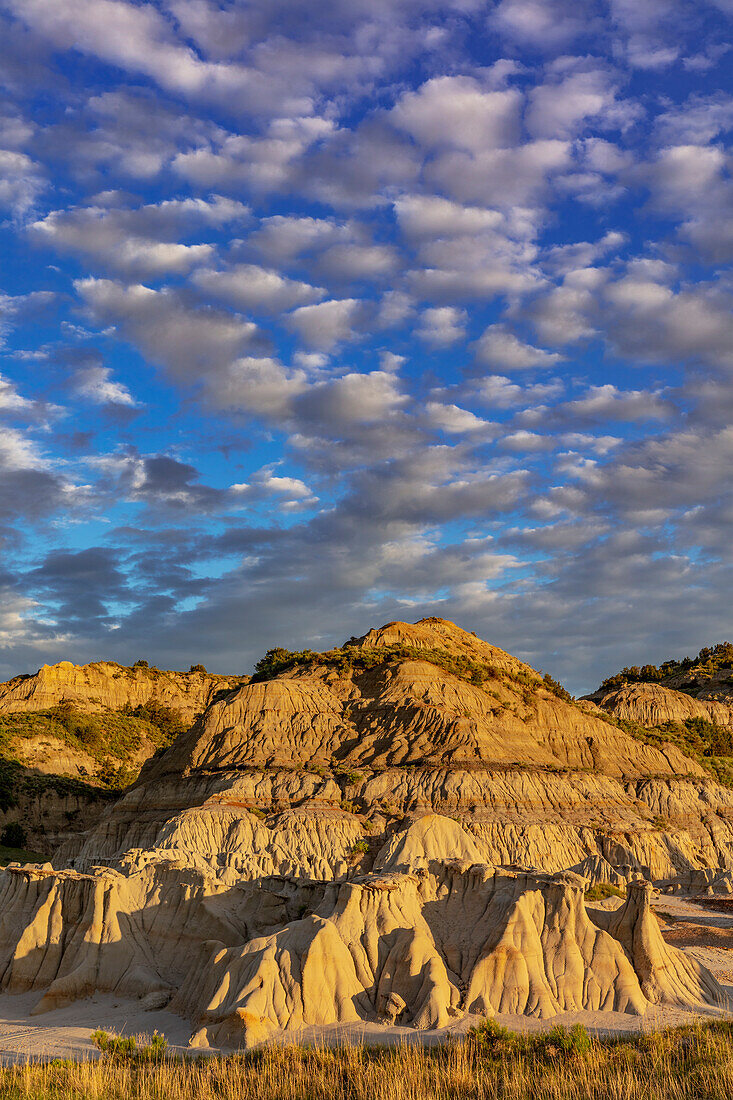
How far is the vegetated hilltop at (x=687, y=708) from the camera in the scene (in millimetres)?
92438

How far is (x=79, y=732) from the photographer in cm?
11200

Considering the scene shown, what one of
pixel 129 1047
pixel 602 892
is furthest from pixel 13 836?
pixel 129 1047

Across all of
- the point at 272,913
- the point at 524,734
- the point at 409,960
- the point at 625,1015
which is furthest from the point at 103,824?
the point at 625,1015

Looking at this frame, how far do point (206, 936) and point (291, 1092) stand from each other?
1245 cm

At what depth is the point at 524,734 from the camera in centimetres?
7544

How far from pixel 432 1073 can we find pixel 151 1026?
10105 millimetres

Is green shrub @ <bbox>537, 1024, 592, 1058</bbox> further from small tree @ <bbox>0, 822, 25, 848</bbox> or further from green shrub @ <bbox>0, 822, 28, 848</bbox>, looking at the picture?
small tree @ <bbox>0, 822, 25, 848</bbox>

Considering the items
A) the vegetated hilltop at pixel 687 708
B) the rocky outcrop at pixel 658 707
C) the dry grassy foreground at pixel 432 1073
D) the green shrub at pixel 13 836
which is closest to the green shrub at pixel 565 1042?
the dry grassy foreground at pixel 432 1073

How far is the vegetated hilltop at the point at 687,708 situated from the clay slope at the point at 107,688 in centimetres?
5676

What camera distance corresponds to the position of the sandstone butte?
28156 mm

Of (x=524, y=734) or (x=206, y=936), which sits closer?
(x=206, y=936)

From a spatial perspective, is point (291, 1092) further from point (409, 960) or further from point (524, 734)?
point (524, 734)

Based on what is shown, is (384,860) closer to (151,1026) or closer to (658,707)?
(151,1026)

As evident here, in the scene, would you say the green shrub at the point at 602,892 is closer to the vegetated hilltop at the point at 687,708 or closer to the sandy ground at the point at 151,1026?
the sandy ground at the point at 151,1026
